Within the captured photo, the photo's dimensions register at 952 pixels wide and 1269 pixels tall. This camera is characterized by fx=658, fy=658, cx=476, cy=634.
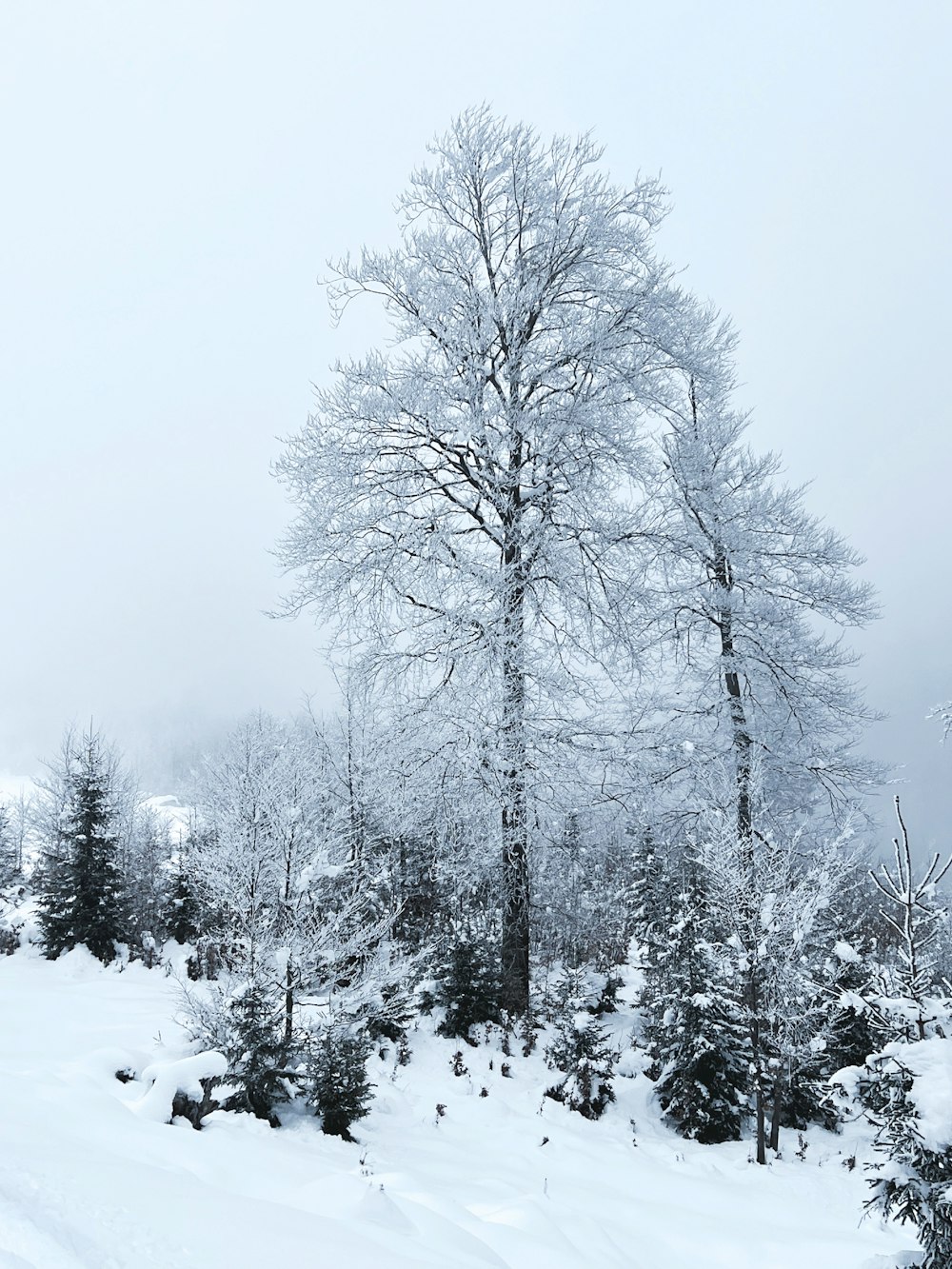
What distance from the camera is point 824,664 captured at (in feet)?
37.2

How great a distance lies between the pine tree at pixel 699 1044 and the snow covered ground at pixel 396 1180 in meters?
0.35

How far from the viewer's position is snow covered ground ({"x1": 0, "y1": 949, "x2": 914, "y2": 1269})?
260 centimetres

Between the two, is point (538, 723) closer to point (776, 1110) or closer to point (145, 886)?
point (776, 1110)

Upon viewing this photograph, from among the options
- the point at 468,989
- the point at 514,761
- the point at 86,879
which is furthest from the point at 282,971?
the point at 86,879

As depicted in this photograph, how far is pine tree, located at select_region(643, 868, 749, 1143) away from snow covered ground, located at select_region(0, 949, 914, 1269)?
35 cm

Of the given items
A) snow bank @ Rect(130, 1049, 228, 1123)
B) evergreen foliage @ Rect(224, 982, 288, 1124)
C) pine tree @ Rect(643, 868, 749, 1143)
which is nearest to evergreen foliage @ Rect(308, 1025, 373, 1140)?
evergreen foliage @ Rect(224, 982, 288, 1124)

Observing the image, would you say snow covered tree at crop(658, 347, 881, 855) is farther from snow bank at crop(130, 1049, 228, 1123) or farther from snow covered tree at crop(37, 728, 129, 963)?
snow covered tree at crop(37, 728, 129, 963)

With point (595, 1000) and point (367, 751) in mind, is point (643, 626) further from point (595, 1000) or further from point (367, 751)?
point (367, 751)

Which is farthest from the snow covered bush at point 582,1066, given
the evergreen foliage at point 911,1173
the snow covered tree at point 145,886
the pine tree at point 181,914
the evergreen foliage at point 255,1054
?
the pine tree at point 181,914

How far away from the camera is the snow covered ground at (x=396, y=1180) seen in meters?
2.60

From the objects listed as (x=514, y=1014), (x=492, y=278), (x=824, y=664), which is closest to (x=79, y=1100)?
(x=514, y=1014)

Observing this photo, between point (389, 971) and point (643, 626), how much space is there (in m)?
5.46

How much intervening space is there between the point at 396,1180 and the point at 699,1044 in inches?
179

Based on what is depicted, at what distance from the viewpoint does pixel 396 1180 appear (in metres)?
4.46
